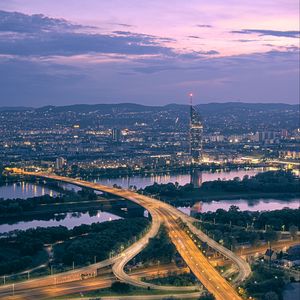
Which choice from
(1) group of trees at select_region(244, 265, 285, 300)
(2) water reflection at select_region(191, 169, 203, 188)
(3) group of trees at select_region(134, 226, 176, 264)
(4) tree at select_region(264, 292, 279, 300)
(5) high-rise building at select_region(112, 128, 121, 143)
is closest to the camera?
(4) tree at select_region(264, 292, 279, 300)

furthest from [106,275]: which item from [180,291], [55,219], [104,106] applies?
[104,106]

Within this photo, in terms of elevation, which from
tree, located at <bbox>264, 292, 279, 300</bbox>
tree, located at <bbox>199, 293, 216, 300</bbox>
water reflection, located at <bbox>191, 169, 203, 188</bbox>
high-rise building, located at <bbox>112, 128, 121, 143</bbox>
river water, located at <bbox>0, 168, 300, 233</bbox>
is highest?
high-rise building, located at <bbox>112, 128, 121, 143</bbox>

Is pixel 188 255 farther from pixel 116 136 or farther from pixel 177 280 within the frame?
pixel 116 136

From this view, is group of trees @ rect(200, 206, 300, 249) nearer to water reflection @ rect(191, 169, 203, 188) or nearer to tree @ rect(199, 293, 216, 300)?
tree @ rect(199, 293, 216, 300)

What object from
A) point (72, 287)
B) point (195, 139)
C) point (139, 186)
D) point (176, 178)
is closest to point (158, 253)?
Answer: point (72, 287)

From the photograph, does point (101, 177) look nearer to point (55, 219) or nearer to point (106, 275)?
point (55, 219)

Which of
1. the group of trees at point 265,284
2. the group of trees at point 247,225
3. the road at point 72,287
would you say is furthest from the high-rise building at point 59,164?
the group of trees at point 265,284

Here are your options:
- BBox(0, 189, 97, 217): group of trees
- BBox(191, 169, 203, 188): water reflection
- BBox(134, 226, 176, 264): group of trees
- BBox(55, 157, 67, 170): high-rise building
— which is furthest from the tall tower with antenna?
BBox(134, 226, 176, 264): group of trees

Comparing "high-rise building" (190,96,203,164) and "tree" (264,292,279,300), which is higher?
"high-rise building" (190,96,203,164)
